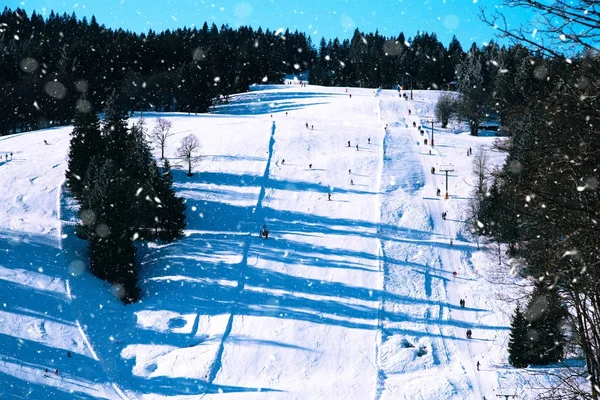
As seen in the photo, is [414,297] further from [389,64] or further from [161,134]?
[389,64]

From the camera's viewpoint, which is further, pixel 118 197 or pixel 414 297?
pixel 118 197

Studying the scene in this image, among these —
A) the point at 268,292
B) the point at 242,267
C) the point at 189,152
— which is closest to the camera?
the point at 268,292

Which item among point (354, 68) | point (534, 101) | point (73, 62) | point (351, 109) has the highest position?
point (354, 68)

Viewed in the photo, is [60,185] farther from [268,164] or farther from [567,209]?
[567,209]

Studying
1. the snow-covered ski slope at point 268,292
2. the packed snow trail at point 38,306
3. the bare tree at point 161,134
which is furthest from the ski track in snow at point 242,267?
the bare tree at point 161,134

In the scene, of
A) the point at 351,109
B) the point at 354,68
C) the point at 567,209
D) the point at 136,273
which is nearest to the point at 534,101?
the point at 567,209

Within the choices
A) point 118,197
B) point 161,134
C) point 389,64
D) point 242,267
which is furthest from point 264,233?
point 389,64

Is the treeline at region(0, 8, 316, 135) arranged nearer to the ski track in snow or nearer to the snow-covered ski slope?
the snow-covered ski slope
